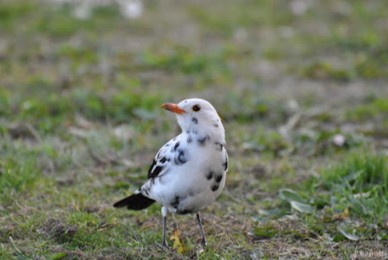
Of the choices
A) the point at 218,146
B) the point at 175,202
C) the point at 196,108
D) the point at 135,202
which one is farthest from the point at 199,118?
the point at 135,202

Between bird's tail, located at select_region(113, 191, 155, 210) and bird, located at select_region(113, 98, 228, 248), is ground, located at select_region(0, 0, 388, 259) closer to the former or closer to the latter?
bird's tail, located at select_region(113, 191, 155, 210)

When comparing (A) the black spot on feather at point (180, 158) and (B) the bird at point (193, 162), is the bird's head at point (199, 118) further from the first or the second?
(A) the black spot on feather at point (180, 158)

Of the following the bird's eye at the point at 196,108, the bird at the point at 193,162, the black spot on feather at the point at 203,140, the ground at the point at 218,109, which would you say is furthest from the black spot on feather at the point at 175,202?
the bird's eye at the point at 196,108

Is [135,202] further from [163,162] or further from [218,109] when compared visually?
[218,109]

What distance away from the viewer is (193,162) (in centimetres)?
485

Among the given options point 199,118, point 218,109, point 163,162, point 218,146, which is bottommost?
point 218,109

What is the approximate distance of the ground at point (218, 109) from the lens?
5328 mm

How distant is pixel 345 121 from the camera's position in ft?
26.7

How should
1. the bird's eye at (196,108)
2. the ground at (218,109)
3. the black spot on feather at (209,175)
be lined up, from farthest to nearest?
the ground at (218,109) → the bird's eye at (196,108) → the black spot on feather at (209,175)

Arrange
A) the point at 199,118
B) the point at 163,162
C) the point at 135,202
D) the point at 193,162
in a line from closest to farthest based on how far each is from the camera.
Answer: the point at 193,162 < the point at 199,118 < the point at 163,162 < the point at 135,202

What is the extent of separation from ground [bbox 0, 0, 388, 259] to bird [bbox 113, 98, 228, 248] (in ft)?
0.99

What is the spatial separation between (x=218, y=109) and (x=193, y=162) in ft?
11.5

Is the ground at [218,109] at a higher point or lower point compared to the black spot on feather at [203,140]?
lower

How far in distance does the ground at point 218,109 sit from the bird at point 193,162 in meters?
0.30
